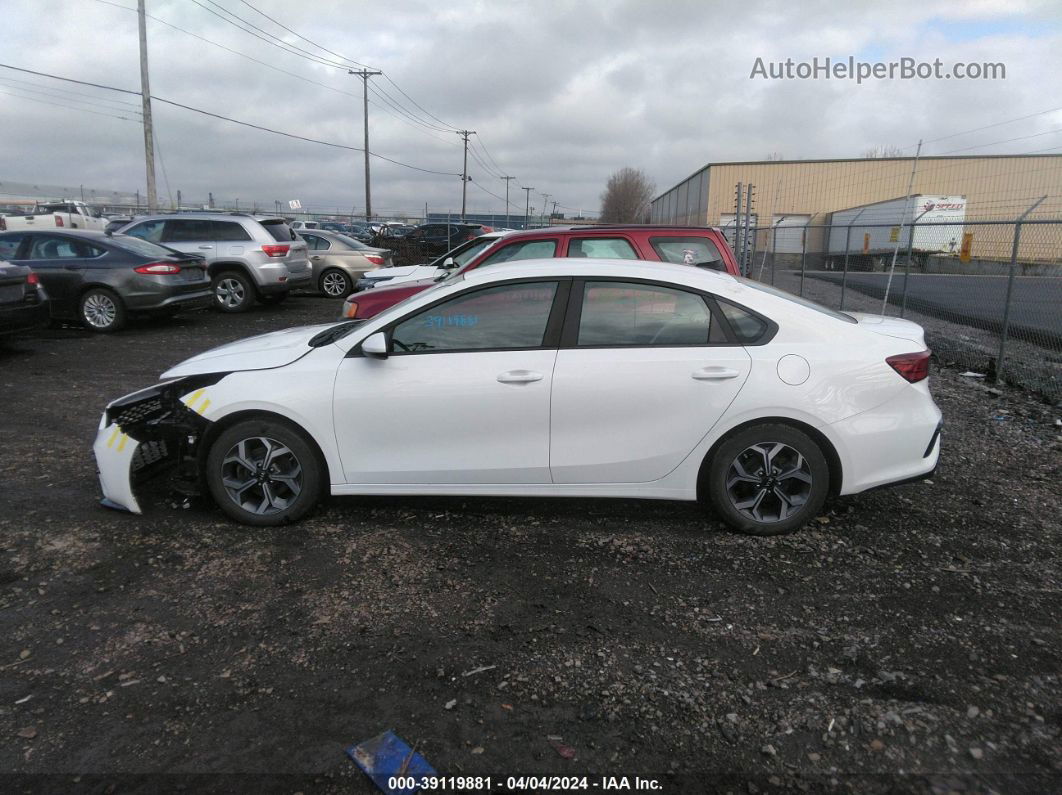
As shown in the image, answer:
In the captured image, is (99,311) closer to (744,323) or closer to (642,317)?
Result: (642,317)

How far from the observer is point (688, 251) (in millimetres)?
7297

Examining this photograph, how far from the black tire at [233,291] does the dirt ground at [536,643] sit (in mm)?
9675

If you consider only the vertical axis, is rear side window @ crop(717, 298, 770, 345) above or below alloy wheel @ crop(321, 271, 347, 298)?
above

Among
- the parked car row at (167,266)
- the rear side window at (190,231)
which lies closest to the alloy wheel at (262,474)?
the parked car row at (167,266)

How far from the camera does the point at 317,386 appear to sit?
13.2 ft

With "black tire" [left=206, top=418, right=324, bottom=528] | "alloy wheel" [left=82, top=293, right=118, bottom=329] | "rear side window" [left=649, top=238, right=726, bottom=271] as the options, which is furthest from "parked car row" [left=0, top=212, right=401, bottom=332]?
"rear side window" [left=649, top=238, right=726, bottom=271]

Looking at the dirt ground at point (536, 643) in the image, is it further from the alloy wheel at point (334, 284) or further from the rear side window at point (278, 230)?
the alloy wheel at point (334, 284)

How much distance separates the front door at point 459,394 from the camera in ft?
13.0

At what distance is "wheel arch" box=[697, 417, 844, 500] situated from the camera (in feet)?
12.9

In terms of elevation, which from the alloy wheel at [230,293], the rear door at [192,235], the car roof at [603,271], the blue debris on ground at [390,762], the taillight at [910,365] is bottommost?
the blue debris on ground at [390,762]

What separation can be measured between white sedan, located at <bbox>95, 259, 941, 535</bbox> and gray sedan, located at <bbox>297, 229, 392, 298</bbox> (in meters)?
13.3

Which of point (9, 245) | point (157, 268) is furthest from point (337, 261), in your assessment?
point (9, 245)

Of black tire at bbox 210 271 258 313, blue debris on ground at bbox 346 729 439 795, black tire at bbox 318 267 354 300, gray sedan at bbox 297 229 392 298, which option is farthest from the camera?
black tire at bbox 318 267 354 300

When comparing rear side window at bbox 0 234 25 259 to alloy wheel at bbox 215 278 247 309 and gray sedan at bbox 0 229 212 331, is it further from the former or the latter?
alloy wheel at bbox 215 278 247 309
